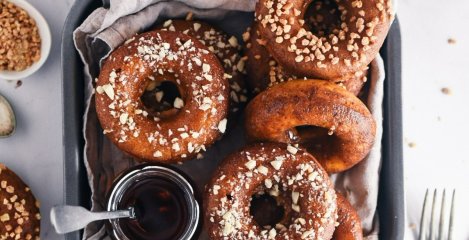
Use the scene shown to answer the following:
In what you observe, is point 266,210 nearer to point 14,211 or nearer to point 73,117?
point 73,117

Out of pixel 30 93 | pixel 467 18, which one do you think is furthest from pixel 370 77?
pixel 30 93

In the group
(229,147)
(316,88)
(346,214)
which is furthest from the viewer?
(229,147)

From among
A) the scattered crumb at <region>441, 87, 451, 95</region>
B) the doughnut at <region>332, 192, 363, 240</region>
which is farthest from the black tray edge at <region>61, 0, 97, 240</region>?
the scattered crumb at <region>441, 87, 451, 95</region>

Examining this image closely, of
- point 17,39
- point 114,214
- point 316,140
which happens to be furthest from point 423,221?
point 17,39

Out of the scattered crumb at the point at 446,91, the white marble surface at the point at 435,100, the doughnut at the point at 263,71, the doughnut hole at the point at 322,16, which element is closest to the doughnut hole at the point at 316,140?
the doughnut at the point at 263,71

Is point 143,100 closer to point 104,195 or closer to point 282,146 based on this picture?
point 104,195

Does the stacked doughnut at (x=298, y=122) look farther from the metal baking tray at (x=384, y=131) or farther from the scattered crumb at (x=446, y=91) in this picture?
the scattered crumb at (x=446, y=91)

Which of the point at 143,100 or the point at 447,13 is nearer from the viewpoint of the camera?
the point at 143,100
